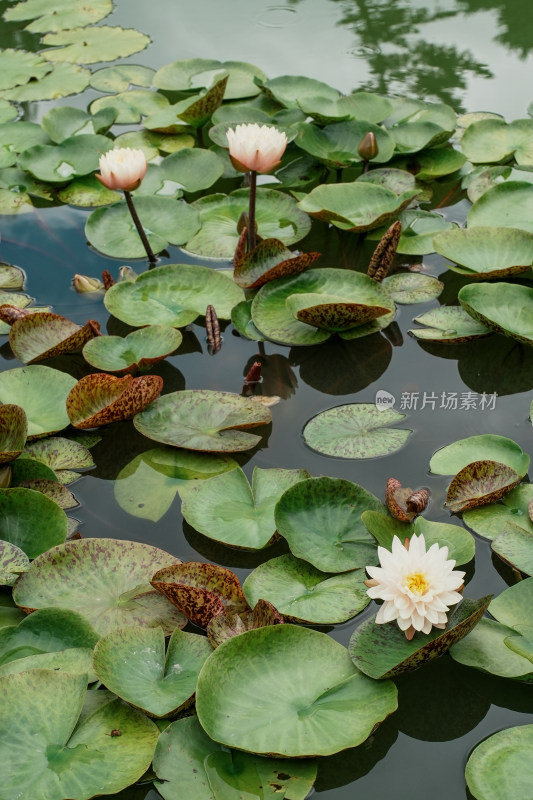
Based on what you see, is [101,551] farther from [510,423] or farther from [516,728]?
[510,423]

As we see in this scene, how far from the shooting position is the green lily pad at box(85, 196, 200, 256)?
2.84m

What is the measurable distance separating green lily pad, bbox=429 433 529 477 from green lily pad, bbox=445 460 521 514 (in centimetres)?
7

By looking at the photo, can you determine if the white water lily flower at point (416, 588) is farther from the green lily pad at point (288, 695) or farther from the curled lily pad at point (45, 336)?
the curled lily pad at point (45, 336)

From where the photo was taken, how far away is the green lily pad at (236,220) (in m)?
2.81

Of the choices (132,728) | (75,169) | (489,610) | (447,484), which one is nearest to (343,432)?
(447,484)

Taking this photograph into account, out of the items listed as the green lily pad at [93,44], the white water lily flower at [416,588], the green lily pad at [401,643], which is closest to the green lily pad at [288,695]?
the green lily pad at [401,643]

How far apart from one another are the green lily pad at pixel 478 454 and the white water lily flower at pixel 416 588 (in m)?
0.44

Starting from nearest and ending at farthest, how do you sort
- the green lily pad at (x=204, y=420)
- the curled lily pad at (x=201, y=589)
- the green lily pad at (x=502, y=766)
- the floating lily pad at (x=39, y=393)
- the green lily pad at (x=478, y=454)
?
the green lily pad at (x=502, y=766)
the curled lily pad at (x=201, y=589)
the green lily pad at (x=478, y=454)
the green lily pad at (x=204, y=420)
the floating lily pad at (x=39, y=393)

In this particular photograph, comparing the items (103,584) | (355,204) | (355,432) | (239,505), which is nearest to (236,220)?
(355,204)

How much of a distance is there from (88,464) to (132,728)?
32.0 inches

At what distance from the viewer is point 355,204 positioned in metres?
2.84

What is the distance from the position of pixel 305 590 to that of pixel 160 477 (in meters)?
0.55

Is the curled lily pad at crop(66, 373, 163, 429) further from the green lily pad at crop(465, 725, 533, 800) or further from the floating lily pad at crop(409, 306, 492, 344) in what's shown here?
the green lily pad at crop(465, 725, 533, 800)

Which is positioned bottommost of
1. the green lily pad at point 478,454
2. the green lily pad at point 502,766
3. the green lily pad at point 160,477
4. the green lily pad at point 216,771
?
the green lily pad at point 502,766
